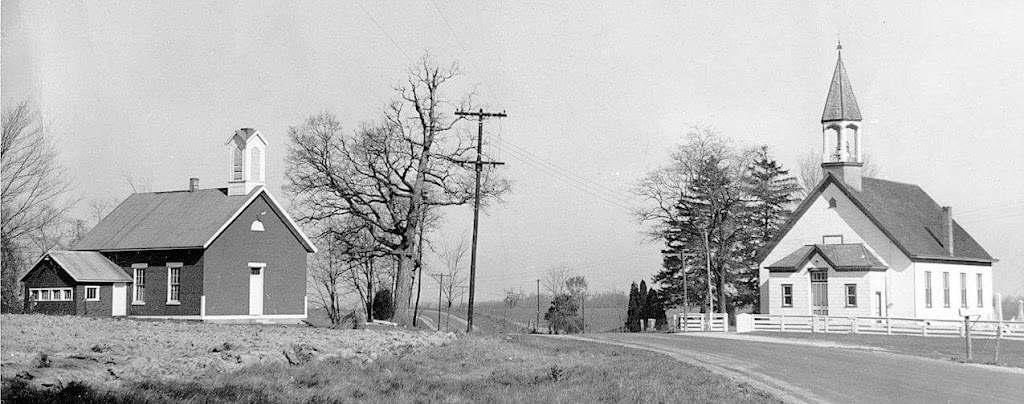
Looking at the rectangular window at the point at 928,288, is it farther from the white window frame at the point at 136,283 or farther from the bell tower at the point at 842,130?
the white window frame at the point at 136,283

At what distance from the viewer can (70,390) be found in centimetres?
962

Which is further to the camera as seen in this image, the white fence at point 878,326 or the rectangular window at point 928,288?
the rectangular window at point 928,288

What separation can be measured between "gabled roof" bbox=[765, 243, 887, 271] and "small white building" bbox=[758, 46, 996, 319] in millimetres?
52

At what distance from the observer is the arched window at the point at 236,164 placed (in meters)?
42.4

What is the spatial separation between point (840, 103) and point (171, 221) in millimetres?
34975

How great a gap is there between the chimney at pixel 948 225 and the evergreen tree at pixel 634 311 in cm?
2280

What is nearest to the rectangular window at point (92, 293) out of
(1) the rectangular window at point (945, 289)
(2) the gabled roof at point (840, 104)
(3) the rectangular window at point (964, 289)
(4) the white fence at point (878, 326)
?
(4) the white fence at point (878, 326)

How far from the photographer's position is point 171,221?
4200cm

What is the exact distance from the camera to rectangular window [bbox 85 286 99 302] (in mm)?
39094

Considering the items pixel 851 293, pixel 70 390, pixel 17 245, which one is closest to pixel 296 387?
pixel 70 390

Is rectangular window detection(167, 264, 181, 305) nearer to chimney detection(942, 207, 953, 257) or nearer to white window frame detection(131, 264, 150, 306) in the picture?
white window frame detection(131, 264, 150, 306)

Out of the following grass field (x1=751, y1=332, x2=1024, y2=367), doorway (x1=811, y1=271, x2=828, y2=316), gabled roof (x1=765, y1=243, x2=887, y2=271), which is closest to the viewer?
grass field (x1=751, y1=332, x2=1024, y2=367)

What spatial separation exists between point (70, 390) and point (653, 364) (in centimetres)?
1393

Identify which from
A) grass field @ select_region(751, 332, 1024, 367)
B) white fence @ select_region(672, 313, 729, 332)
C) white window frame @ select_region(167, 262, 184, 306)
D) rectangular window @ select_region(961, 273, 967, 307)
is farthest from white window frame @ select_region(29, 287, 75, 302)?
rectangular window @ select_region(961, 273, 967, 307)
